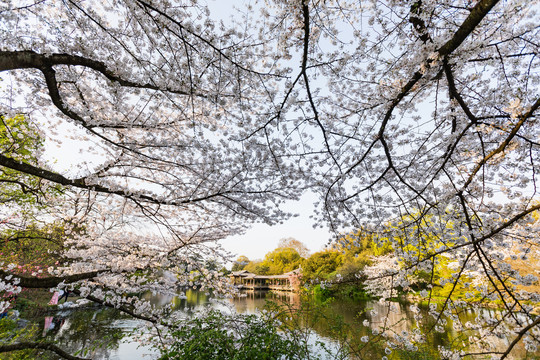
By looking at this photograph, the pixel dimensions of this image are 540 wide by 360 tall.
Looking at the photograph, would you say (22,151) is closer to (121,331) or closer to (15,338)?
(15,338)

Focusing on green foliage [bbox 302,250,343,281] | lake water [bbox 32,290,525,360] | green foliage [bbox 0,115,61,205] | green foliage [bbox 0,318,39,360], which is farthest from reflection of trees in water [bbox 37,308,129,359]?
green foliage [bbox 302,250,343,281]

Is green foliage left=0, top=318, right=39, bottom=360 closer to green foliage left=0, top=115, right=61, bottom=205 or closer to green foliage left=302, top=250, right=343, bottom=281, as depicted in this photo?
green foliage left=0, top=115, right=61, bottom=205

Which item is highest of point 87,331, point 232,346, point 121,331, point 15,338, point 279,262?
point 279,262

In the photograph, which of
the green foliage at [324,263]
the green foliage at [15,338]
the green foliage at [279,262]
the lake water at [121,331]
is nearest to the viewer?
the green foliage at [15,338]

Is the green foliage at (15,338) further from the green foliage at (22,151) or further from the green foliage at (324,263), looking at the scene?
the green foliage at (324,263)

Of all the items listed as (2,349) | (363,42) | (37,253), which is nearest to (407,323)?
(363,42)

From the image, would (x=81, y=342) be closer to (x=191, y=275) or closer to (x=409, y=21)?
(x=191, y=275)

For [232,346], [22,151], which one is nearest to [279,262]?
[22,151]


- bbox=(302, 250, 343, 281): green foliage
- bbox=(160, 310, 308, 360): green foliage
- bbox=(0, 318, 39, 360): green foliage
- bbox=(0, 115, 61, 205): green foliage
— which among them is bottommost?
bbox=(0, 318, 39, 360): green foliage

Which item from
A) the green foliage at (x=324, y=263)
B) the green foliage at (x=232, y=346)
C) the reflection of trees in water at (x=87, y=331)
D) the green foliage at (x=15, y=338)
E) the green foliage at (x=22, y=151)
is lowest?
the reflection of trees in water at (x=87, y=331)

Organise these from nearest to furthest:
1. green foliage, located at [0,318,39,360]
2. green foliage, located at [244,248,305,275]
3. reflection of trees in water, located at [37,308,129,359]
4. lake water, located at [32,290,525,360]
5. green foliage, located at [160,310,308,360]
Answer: green foliage, located at [160,310,308,360] < green foliage, located at [0,318,39,360] < lake water, located at [32,290,525,360] < reflection of trees in water, located at [37,308,129,359] < green foliage, located at [244,248,305,275]

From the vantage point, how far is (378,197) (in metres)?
3.47

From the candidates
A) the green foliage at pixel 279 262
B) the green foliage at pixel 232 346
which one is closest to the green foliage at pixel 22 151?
the green foliage at pixel 232 346

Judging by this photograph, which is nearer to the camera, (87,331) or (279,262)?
(87,331)
